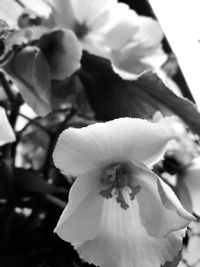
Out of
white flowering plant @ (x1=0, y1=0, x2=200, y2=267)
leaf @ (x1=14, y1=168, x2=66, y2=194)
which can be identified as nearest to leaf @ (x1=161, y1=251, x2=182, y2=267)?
white flowering plant @ (x1=0, y1=0, x2=200, y2=267)

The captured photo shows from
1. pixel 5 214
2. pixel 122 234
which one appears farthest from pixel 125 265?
pixel 5 214

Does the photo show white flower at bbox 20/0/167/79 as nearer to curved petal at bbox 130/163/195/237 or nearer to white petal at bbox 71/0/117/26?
white petal at bbox 71/0/117/26

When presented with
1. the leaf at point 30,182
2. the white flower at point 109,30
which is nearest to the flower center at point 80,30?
the white flower at point 109,30

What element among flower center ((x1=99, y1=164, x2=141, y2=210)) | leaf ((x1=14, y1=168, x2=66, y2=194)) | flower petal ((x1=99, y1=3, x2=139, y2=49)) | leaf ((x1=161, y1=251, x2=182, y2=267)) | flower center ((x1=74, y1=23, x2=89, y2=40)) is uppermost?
flower center ((x1=74, y1=23, x2=89, y2=40))

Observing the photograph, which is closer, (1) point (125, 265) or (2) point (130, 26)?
(1) point (125, 265)

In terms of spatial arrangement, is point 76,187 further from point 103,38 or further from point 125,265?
point 103,38

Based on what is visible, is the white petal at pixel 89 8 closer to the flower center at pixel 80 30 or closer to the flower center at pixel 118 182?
the flower center at pixel 80 30
